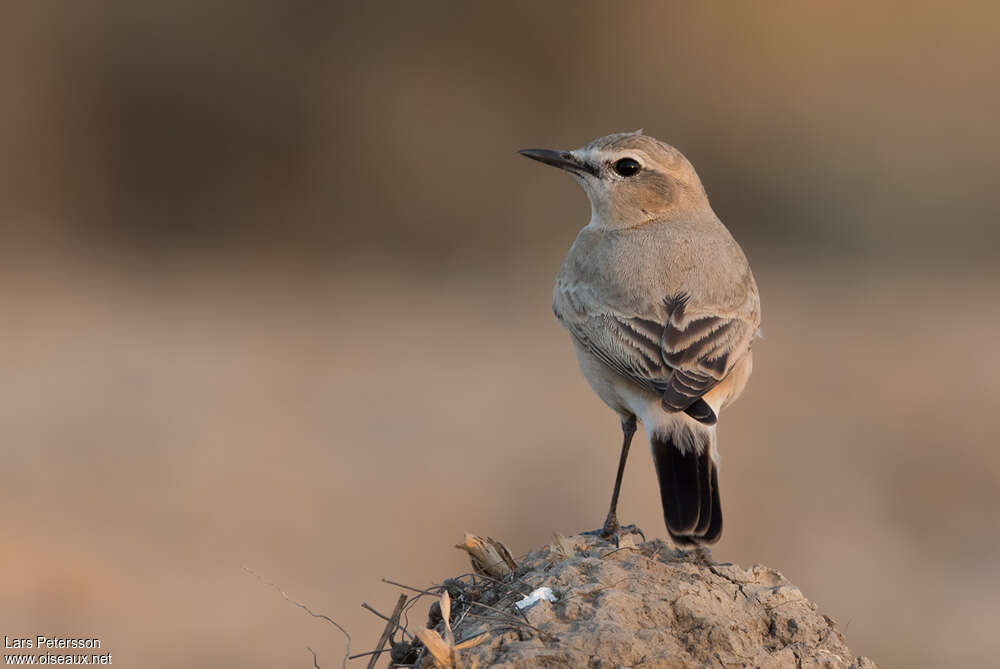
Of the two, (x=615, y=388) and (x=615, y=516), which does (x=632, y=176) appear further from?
(x=615, y=516)

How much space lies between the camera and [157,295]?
24172 millimetres

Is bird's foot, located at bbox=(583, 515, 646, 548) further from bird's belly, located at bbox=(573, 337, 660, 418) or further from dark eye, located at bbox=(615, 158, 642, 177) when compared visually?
Result: dark eye, located at bbox=(615, 158, 642, 177)

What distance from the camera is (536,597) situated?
206 inches

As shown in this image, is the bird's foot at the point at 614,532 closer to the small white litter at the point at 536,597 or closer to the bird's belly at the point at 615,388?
the bird's belly at the point at 615,388

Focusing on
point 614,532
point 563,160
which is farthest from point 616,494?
point 563,160

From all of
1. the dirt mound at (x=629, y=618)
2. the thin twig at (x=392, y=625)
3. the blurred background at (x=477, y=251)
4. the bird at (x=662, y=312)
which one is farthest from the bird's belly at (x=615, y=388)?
the blurred background at (x=477, y=251)

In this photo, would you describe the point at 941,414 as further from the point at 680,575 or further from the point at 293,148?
the point at 680,575

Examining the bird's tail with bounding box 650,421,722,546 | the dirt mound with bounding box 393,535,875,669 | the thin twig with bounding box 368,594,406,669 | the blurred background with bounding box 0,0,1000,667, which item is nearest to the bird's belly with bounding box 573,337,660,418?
the bird's tail with bounding box 650,421,722,546

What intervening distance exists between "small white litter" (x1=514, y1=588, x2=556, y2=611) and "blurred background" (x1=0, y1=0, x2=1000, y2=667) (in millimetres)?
12039

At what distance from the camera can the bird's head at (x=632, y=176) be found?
784cm

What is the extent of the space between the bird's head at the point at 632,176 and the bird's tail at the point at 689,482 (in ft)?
6.20

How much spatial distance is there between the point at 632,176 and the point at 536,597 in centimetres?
331

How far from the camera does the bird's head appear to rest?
7840 millimetres

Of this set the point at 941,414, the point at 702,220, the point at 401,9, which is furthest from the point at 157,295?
the point at 702,220
